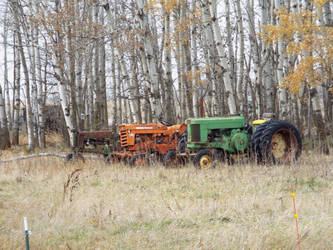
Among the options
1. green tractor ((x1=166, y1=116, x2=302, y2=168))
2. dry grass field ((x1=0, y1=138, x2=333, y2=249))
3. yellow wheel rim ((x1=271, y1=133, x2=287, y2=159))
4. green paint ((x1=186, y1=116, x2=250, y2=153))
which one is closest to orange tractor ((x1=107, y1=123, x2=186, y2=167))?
green tractor ((x1=166, y1=116, x2=302, y2=168))

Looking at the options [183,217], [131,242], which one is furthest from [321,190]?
[131,242]

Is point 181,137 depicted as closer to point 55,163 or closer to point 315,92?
point 55,163

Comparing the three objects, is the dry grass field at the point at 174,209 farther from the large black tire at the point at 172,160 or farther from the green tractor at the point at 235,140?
the large black tire at the point at 172,160

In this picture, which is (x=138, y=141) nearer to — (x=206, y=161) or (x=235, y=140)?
(x=206, y=161)

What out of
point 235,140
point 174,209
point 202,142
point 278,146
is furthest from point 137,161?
point 174,209

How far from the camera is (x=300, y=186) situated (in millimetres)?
6855

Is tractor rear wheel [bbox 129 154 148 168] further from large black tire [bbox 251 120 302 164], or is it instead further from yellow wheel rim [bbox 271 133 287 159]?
yellow wheel rim [bbox 271 133 287 159]

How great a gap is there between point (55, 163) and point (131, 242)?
22.3ft

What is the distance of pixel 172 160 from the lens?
396 inches

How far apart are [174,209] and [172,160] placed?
14.5ft

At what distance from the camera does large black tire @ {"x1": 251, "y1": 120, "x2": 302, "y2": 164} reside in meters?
9.16

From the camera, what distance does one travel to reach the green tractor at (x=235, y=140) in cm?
927

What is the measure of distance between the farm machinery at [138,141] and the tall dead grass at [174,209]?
5.48 feet

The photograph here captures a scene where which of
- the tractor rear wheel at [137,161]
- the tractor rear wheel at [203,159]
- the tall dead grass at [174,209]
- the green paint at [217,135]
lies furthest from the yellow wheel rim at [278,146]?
the tractor rear wheel at [137,161]
